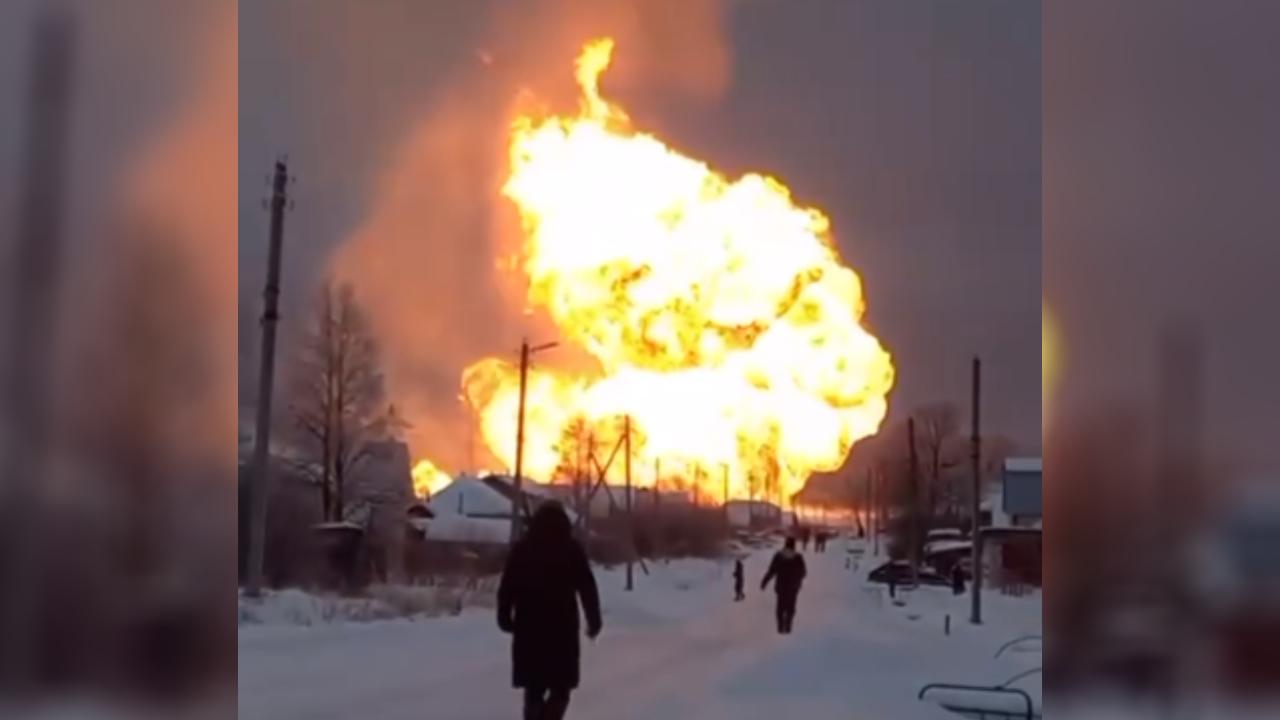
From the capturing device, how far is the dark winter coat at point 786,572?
6.45 meters

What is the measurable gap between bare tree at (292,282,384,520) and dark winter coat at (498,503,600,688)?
1.43 metres

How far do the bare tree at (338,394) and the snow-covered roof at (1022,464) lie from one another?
246 cm

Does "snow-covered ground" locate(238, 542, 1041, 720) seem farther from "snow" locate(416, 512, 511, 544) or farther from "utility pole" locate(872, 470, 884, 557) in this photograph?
"snow" locate(416, 512, 511, 544)

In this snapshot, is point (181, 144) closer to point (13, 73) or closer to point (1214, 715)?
point (13, 73)

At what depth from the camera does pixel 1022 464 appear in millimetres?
5547

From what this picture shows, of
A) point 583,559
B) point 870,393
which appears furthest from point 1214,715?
point 870,393

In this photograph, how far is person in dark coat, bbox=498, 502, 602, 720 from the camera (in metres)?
5.11

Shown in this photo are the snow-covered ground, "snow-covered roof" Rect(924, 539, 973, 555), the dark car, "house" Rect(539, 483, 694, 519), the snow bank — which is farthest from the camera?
the dark car

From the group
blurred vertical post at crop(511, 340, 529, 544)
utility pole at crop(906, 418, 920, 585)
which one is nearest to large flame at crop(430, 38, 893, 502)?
blurred vertical post at crop(511, 340, 529, 544)

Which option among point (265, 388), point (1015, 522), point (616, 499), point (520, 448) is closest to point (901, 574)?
point (1015, 522)

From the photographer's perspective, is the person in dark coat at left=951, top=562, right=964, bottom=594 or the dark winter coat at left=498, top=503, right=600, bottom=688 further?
the person in dark coat at left=951, top=562, right=964, bottom=594

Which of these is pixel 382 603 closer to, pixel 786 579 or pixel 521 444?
pixel 521 444

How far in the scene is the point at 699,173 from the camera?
19.1 feet

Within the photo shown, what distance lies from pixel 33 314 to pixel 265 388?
194cm
